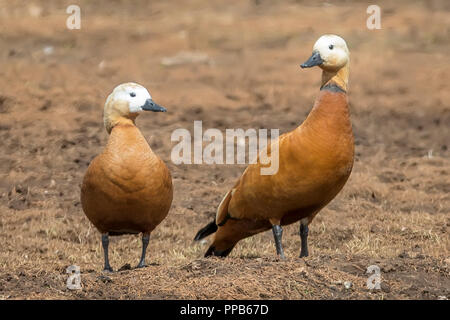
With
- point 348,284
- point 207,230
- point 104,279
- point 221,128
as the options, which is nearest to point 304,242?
point 207,230

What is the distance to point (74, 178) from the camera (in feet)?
37.8

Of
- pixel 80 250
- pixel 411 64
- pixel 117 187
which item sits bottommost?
pixel 80 250

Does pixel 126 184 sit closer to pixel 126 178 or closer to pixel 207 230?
pixel 126 178

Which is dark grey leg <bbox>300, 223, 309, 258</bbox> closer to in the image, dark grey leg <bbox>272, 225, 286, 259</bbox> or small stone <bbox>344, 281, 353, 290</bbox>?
dark grey leg <bbox>272, 225, 286, 259</bbox>

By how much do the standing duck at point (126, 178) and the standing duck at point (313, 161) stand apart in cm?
83

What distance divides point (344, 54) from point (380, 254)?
2153 millimetres

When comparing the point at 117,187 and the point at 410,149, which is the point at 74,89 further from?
the point at 117,187

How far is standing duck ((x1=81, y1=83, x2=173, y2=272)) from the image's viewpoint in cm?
702

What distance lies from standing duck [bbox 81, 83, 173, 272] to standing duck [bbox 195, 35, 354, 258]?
833mm

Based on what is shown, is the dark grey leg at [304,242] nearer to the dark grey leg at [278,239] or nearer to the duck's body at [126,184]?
the dark grey leg at [278,239]

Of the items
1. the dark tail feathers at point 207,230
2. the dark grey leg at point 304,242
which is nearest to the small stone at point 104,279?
the dark tail feathers at point 207,230

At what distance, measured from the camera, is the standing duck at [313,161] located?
6820 mm

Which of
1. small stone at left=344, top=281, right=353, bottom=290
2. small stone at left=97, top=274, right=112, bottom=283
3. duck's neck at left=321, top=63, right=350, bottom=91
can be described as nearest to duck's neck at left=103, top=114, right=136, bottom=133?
small stone at left=97, top=274, right=112, bottom=283

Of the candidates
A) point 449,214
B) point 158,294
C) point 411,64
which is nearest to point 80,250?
point 158,294
